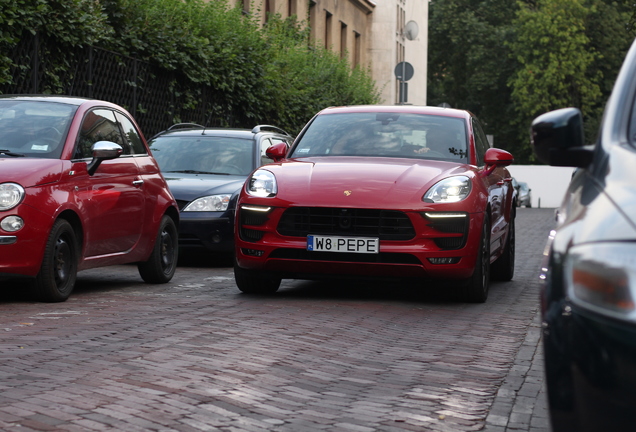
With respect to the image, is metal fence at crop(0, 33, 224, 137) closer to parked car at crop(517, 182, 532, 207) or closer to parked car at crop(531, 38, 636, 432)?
parked car at crop(531, 38, 636, 432)

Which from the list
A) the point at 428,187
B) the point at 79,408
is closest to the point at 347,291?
the point at 428,187

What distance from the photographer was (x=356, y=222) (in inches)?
335

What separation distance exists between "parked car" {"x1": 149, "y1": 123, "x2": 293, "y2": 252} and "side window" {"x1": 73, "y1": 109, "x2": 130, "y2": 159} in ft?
8.07

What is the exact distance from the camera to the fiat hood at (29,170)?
26.1 feet

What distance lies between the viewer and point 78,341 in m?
6.52

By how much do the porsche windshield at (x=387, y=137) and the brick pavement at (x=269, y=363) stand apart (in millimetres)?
1225

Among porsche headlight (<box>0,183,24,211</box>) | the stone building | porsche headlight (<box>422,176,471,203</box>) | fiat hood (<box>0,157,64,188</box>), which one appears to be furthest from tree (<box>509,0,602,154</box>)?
porsche headlight (<box>0,183,24,211</box>)

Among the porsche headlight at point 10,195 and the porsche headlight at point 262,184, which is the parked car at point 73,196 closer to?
the porsche headlight at point 10,195

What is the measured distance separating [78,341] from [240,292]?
312 centimetres

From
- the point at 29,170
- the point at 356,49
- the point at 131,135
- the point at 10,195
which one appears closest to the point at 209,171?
the point at 131,135

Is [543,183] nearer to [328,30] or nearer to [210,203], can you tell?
[328,30]

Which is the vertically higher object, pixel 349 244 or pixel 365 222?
pixel 365 222

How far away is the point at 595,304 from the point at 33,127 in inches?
266

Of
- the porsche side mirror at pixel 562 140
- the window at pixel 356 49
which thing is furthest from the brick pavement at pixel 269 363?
the window at pixel 356 49
